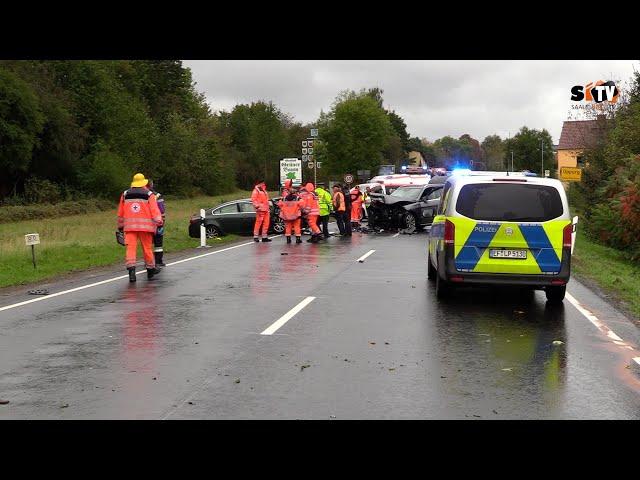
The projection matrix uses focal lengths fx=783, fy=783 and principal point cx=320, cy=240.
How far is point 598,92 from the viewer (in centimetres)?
4550

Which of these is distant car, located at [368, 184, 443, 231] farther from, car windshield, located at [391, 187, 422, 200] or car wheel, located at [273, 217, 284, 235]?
car wheel, located at [273, 217, 284, 235]

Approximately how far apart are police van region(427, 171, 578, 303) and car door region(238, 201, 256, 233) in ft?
55.5

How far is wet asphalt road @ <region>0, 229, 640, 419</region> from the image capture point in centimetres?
632

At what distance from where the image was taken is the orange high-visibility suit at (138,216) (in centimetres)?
1413

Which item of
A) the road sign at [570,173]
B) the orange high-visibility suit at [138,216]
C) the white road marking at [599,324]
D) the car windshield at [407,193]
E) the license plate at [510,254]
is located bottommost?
the white road marking at [599,324]

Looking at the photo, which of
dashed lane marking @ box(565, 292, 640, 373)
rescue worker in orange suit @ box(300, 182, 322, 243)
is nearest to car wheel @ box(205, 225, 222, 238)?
rescue worker in orange suit @ box(300, 182, 322, 243)

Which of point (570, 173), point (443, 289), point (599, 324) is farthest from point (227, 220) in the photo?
point (599, 324)

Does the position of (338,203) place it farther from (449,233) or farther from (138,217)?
(449,233)

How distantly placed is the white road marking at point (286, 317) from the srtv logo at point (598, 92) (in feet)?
121

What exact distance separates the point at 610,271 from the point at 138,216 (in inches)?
431

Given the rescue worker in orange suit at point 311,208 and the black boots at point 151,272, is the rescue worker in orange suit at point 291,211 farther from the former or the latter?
the black boots at point 151,272

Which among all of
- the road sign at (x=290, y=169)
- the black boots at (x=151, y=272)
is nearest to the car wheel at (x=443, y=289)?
the black boots at (x=151, y=272)

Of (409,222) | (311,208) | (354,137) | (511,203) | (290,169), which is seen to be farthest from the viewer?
(354,137)
